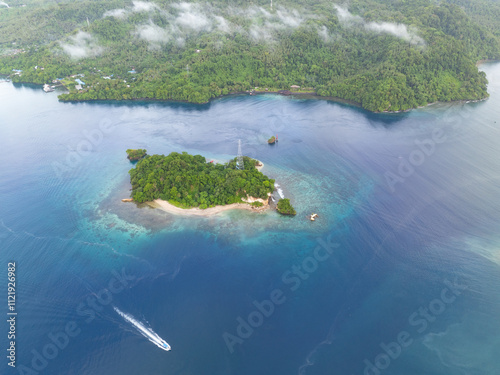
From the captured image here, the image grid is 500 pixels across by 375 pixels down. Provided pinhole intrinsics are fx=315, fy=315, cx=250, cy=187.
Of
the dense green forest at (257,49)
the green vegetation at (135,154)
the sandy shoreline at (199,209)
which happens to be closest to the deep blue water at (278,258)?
the sandy shoreline at (199,209)

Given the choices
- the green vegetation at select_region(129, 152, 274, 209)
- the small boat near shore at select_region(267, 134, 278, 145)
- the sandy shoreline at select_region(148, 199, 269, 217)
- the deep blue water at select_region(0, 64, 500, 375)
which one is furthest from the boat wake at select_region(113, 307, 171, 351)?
the small boat near shore at select_region(267, 134, 278, 145)

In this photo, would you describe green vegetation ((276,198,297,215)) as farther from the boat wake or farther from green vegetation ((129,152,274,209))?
the boat wake

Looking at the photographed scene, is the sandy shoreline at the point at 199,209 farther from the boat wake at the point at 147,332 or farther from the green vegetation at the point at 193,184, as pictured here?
the boat wake at the point at 147,332

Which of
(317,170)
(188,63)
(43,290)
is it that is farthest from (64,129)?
(317,170)

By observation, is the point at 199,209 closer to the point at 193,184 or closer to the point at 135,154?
the point at 193,184

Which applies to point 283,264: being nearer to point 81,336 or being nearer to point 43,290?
point 81,336

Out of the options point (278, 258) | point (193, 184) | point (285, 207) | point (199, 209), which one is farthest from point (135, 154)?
point (278, 258)

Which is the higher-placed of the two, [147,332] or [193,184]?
[193,184]
